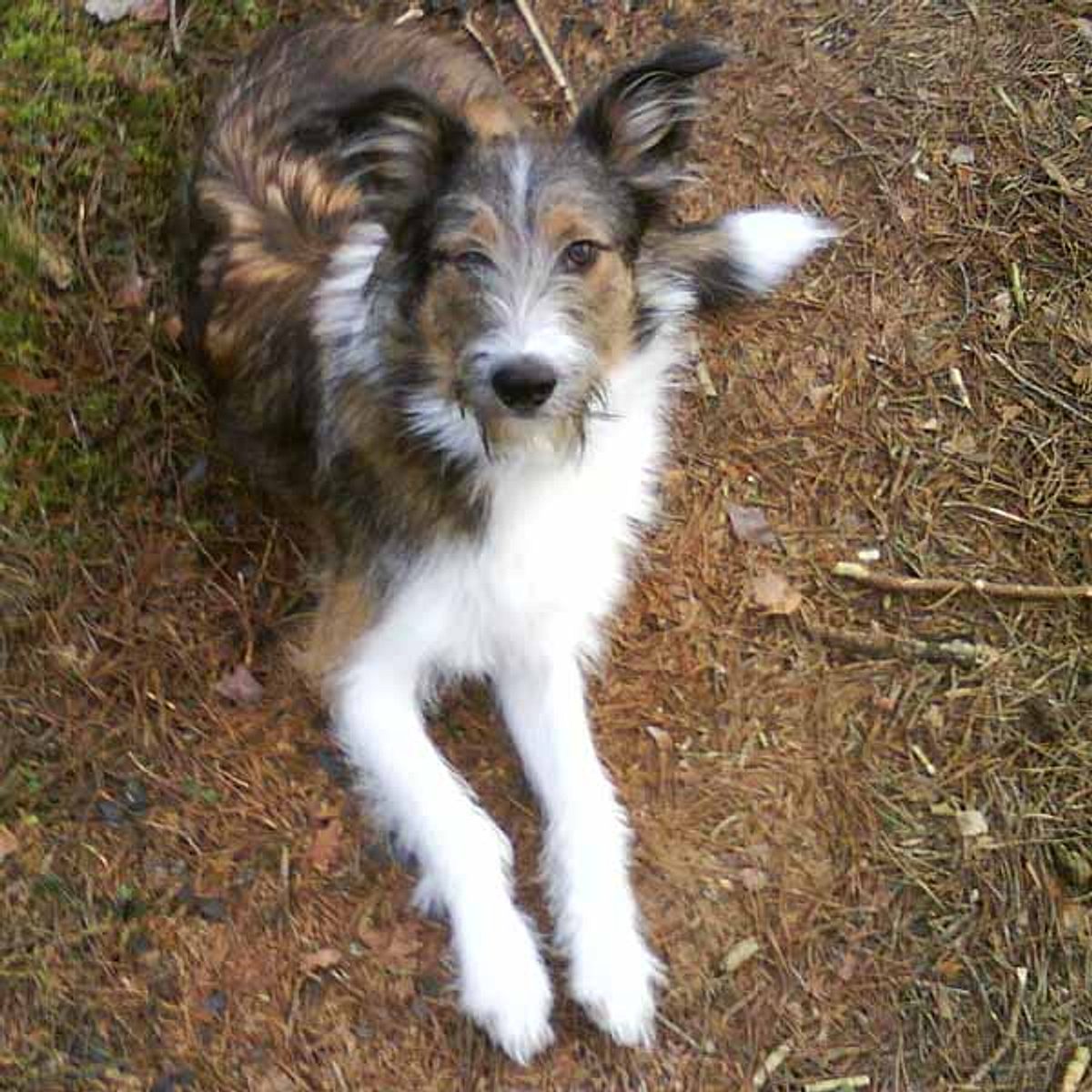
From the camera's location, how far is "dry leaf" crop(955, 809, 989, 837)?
4.18 meters

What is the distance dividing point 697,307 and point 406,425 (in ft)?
4.90

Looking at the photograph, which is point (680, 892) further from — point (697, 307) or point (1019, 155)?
point (1019, 155)

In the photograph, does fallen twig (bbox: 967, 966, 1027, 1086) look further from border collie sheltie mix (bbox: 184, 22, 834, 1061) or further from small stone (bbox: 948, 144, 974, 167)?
small stone (bbox: 948, 144, 974, 167)

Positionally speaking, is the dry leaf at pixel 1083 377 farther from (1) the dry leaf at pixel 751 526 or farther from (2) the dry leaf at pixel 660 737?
(2) the dry leaf at pixel 660 737

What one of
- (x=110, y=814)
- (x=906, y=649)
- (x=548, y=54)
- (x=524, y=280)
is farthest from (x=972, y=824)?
(x=548, y=54)

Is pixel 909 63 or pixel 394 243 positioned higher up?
pixel 394 243

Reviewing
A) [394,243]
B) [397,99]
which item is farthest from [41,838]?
[397,99]

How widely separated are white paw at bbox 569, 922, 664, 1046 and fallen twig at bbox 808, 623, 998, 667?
45.3 inches

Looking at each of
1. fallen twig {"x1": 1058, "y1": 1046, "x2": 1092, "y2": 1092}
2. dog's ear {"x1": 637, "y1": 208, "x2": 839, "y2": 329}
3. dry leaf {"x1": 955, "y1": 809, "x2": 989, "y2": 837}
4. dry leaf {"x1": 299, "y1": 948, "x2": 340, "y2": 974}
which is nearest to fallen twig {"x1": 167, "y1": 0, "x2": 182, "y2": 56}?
dog's ear {"x1": 637, "y1": 208, "x2": 839, "y2": 329}

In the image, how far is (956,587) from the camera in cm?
452

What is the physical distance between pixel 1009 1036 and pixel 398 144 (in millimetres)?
2862

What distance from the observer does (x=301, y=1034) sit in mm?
3824

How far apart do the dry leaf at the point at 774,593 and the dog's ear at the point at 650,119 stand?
4.77 ft

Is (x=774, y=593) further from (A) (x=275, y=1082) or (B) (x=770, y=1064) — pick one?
(A) (x=275, y=1082)
